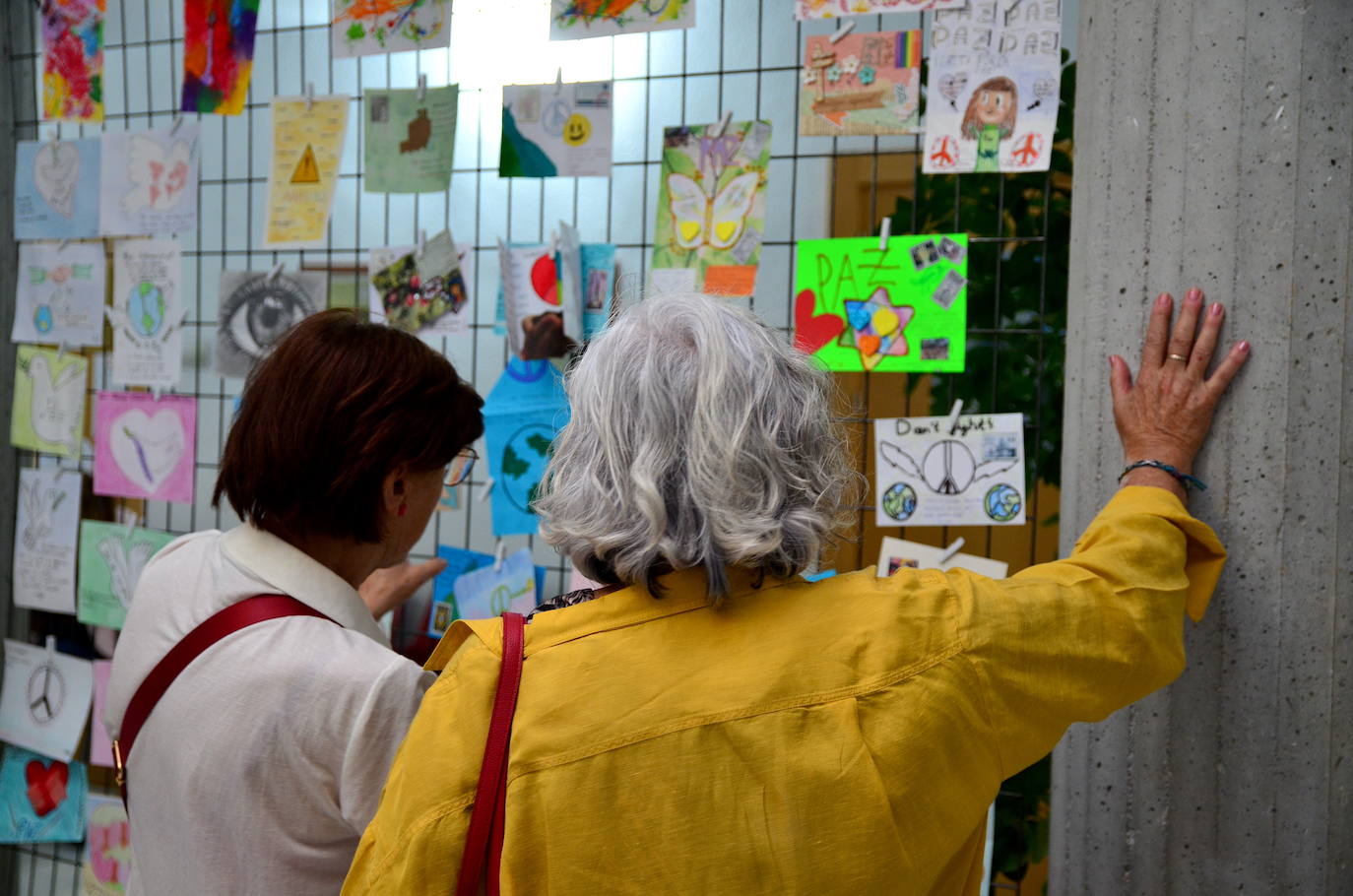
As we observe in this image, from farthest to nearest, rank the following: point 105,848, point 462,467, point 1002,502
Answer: point 105,848, point 1002,502, point 462,467

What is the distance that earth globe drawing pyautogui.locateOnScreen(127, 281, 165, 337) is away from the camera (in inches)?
99.7

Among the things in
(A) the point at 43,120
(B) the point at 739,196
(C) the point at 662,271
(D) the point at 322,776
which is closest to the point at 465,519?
(C) the point at 662,271

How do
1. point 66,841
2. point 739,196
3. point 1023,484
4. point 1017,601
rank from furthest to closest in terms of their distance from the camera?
point 66,841 < point 739,196 < point 1023,484 < point 1017,601

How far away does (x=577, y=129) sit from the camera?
2070mm

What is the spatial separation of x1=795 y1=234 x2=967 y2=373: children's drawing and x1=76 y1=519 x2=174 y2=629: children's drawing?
163 cm

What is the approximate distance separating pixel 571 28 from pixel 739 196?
0.45m

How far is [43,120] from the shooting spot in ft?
8.94

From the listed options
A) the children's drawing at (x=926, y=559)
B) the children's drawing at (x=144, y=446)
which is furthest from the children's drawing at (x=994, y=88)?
the children's drawing at (x=144, y=446)

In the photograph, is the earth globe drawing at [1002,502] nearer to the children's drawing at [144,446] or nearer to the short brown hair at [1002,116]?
the short brown hair at [1002,116]

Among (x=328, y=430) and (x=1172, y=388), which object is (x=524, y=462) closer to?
(x=328, y=430)

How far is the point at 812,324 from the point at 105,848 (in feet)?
6.94

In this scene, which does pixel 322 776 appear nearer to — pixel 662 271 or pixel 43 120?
pixel 662 271

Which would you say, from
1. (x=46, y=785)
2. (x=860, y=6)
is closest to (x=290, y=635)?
(x=860, y=6)

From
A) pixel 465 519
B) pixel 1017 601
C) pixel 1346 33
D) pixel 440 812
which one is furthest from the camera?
pixel 465 519
